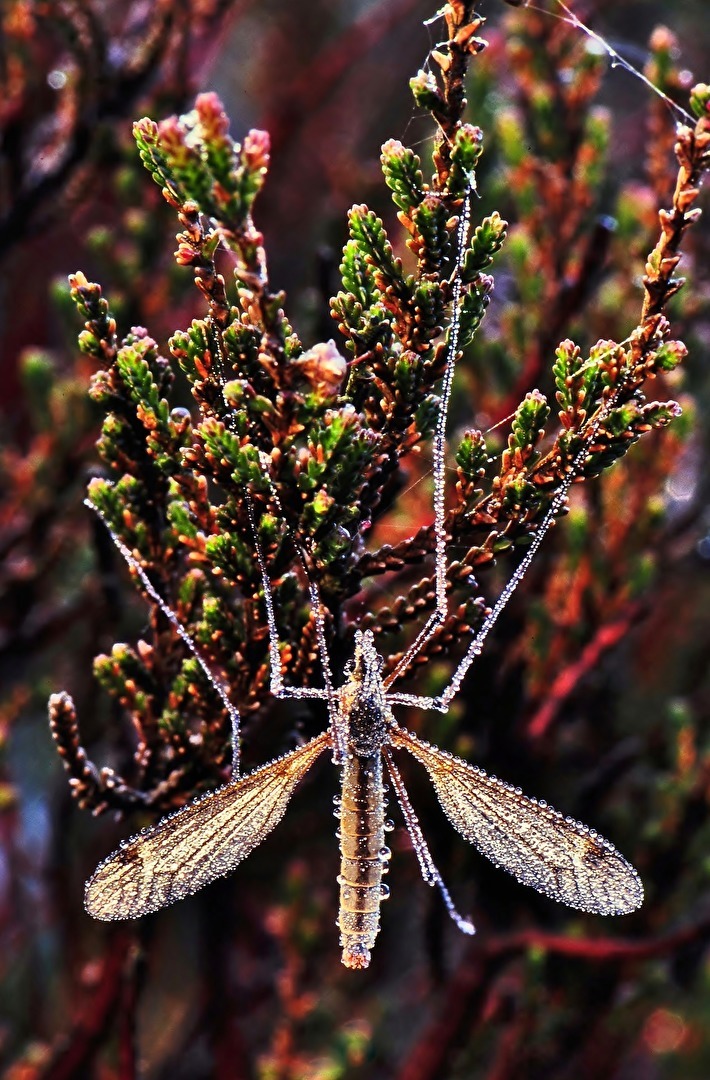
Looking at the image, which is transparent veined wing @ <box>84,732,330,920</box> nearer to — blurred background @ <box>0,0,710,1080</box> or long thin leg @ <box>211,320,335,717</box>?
long thin leg @ <box>211,320,335,717</box>

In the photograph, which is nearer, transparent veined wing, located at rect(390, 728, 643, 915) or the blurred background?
transparent veined wing, located at rect(390, 728, 643, 915)

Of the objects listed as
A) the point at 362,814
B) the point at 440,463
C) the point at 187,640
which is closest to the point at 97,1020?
the point at 362,814

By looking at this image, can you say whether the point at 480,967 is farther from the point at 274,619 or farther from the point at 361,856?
the point at 274,619

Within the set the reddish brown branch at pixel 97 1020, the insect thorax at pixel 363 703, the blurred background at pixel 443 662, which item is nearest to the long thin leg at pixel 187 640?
the insect thorax at pixel 363 703

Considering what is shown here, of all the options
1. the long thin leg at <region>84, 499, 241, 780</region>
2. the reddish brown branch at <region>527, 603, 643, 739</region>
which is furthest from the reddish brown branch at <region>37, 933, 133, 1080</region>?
the reddish brown branch at <region>527, 603, 643, 739</region>

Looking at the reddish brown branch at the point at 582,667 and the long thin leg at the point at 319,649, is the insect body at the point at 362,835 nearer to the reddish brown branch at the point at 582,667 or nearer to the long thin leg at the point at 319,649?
the long thin leg at the point at 319,649

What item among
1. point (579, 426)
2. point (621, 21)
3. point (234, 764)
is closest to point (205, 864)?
point (234, 764)
